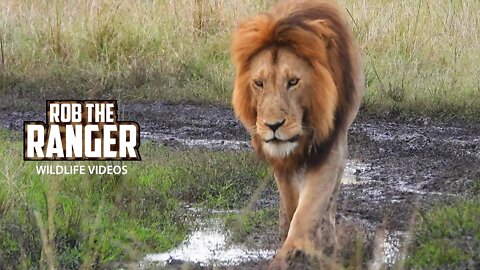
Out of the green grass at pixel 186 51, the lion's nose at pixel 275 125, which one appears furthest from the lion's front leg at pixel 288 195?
the green grass at pixel 186 51

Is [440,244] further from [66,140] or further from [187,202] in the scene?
[66,140]

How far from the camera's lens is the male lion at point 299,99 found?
4.55 metres

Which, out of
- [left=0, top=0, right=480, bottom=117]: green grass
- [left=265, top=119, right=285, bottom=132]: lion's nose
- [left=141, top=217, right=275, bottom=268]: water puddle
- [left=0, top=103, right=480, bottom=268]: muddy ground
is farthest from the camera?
[left=0, top=0, right=480, bottom=117]: green grass

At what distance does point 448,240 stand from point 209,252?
3.70 feet

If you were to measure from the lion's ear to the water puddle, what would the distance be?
1019mm

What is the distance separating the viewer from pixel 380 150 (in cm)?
756

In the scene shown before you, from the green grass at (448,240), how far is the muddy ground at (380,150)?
0.36m

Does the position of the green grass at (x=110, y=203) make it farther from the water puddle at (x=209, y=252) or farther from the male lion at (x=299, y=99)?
the male lion at (x=299, y=99)

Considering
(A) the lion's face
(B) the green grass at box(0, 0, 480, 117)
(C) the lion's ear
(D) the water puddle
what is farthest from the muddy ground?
(C) the lion's ear

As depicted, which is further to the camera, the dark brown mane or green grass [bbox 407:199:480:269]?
the dark brown mane

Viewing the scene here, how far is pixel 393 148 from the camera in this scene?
7602 millimetres

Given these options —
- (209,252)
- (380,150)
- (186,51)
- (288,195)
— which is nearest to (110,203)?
(209,252)

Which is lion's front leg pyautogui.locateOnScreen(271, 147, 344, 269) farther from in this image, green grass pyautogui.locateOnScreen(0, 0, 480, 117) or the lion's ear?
green grass pyautogui.locateOnScreen(0, 0, 480, 117)

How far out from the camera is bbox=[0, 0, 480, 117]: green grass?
9.23 metres
